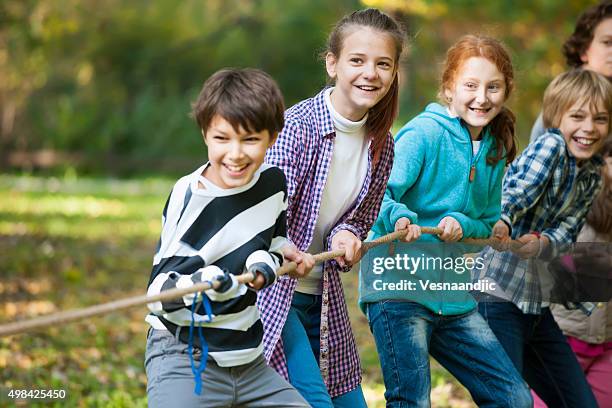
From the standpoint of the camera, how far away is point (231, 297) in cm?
302

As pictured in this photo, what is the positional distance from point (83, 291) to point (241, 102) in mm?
6348

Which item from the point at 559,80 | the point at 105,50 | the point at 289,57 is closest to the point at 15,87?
the point at 105,50

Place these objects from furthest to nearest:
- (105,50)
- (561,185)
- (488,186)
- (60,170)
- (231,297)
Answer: (105,50), (60,170), (561,185), (488,186), (231,297)

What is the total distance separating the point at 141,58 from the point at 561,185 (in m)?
21.6

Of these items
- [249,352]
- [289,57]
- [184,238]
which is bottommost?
[249,352]

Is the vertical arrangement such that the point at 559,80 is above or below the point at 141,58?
below

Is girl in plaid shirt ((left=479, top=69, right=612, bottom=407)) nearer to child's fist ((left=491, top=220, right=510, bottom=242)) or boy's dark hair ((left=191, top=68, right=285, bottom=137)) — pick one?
child's fist ((left=491, top=220, right=510, bottom=242))

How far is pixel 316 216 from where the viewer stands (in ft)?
12.3

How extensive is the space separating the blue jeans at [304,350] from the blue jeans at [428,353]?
0.29 meters

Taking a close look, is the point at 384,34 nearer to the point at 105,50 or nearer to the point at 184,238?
the point at 184,238

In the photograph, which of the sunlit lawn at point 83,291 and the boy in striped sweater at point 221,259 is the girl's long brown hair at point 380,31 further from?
the sunlit lawn at point 83,291

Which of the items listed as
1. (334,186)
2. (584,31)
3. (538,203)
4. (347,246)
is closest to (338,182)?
(334,186)

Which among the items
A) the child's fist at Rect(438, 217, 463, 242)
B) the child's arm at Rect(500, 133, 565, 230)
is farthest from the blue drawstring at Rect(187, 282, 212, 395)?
the child's arm at Rect(500, 133, 565, 230)

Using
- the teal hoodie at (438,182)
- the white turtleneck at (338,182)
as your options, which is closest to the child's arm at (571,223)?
the teal hoodie at (438,182)
